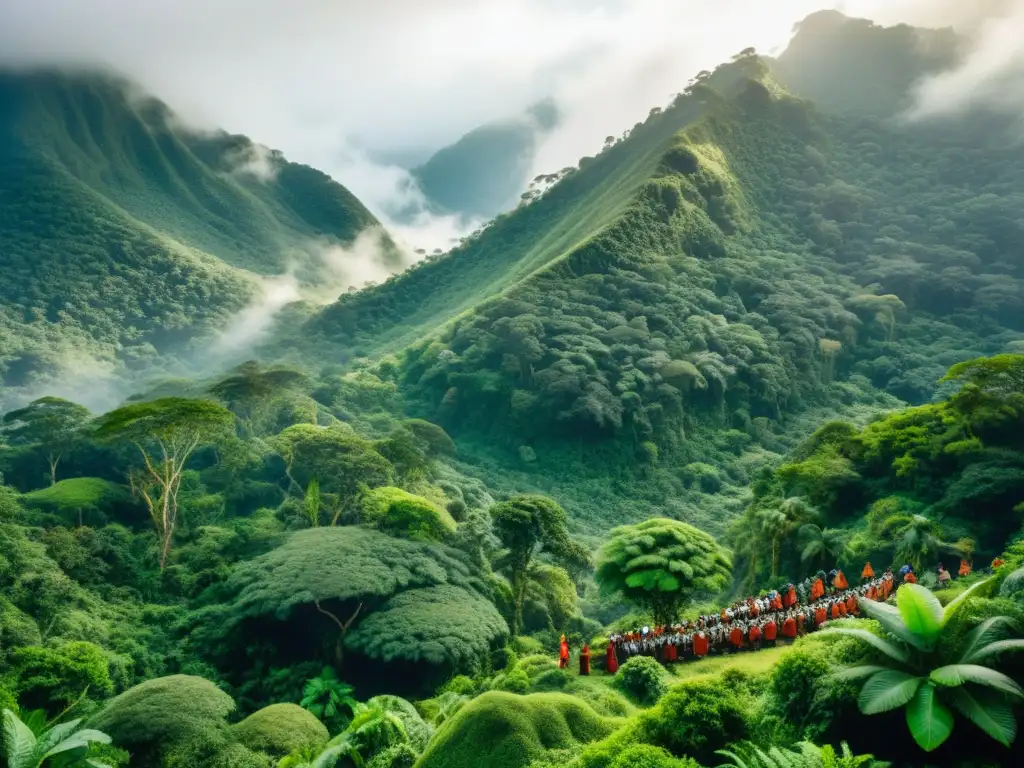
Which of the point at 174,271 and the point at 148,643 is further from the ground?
the point at 174,271

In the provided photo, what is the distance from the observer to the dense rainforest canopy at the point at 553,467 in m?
11.3

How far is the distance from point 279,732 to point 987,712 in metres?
14.1

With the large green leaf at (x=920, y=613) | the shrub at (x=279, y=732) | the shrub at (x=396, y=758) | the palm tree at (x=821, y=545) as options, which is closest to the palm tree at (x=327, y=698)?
the shrub at (x=279, y=732)

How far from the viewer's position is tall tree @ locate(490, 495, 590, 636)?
28.0 metres

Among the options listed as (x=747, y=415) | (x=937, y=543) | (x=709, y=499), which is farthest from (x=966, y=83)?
(x=937, y=543)

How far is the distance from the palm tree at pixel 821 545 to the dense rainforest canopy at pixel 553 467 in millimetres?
119

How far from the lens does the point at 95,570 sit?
26875mm

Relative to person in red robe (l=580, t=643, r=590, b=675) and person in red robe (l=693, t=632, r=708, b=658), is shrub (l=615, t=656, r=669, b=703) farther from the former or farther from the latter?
person in red robe (l=693, t=632, r=708, b=658)

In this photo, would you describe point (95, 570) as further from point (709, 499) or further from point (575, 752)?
point (709, 499)

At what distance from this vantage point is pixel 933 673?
29.4 feet

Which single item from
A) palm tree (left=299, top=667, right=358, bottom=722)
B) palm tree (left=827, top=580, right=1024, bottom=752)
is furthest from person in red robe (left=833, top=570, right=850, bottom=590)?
palm tree (left=299, top=667, right=358, bottom=722)

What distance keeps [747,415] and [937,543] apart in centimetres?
4661

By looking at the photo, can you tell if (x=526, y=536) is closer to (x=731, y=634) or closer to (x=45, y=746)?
(x=731, y=634)

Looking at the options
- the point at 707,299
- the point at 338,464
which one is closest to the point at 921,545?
the point at 338,464
